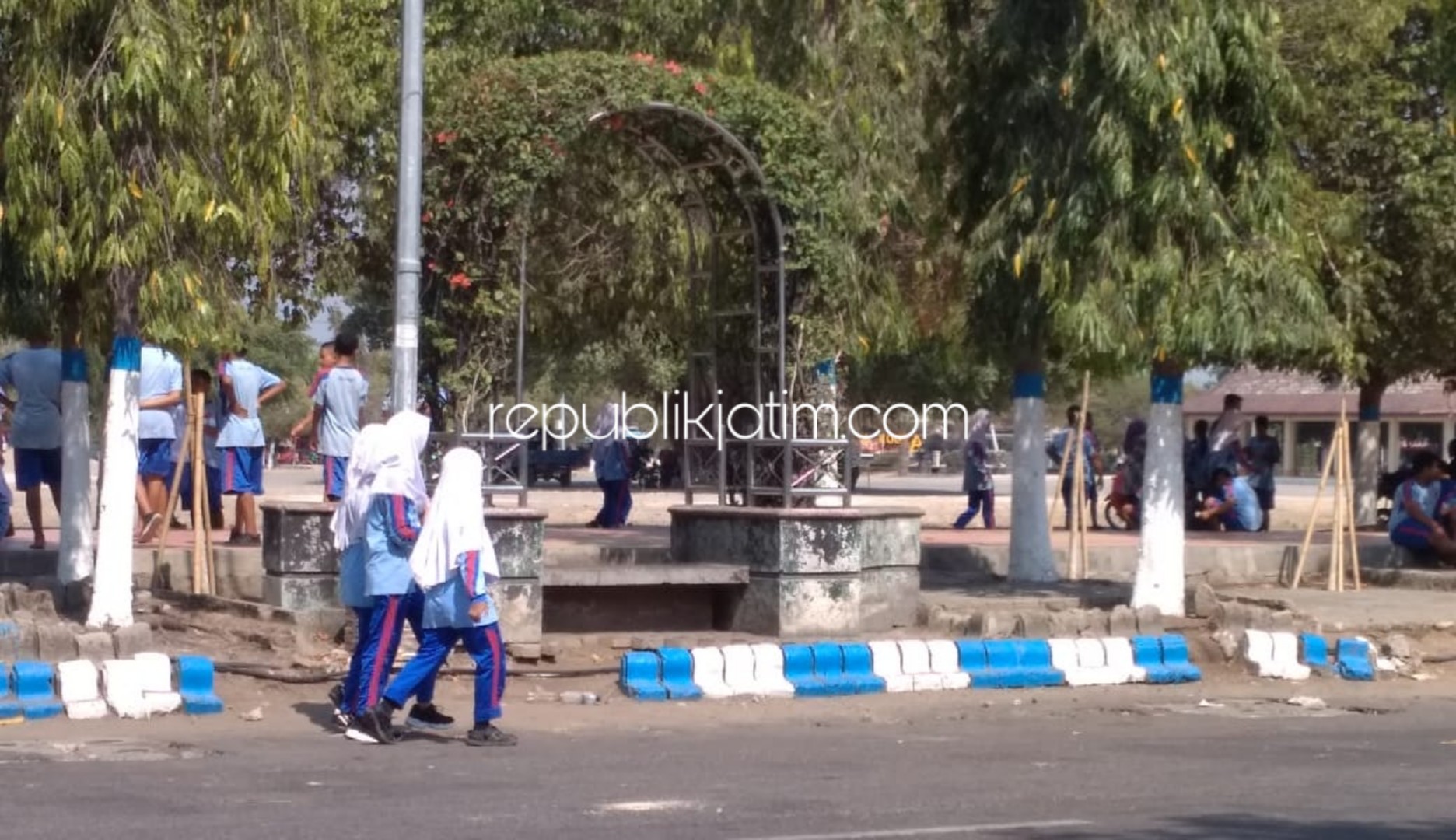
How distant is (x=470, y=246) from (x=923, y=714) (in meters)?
4.40

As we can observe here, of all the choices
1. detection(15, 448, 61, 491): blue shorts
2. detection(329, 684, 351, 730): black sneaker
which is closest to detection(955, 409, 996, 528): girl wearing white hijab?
detection(15, 448, 61, 491): blue shorts

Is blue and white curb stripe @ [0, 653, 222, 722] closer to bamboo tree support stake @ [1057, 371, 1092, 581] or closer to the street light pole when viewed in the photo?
the street light pole

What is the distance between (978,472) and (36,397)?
12654 millimetres

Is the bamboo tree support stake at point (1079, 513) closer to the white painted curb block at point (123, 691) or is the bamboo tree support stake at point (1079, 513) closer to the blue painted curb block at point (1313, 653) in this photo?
the blue painted curb block at point (1313, 653)

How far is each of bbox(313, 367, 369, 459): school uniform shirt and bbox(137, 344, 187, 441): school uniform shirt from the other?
2062 mm

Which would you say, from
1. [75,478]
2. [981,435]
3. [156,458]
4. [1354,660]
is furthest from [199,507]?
[981,435]

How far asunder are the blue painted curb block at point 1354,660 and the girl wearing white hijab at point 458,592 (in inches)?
263

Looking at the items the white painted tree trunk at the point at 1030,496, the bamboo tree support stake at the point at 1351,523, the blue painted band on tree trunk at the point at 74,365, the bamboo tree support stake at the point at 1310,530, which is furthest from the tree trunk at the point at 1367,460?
the blue painted band on tree trunk at the point at 74,365

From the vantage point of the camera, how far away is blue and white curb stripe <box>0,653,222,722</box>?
11203 millimetres

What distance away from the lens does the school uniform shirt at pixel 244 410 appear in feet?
56.4

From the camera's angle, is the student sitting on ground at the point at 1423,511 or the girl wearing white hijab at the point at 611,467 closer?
the student sitting on ground at the point at 1423,511

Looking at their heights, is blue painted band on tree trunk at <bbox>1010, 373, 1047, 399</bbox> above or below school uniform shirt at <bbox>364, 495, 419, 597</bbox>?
above

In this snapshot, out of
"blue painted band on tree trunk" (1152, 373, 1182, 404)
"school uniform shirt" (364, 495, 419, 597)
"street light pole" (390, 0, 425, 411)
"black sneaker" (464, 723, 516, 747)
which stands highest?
"street light pole" (390, 0, 425, 411)

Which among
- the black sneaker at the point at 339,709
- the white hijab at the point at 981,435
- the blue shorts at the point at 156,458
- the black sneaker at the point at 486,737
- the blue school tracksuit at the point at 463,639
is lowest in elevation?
the black sneaker at the point at 486,737
